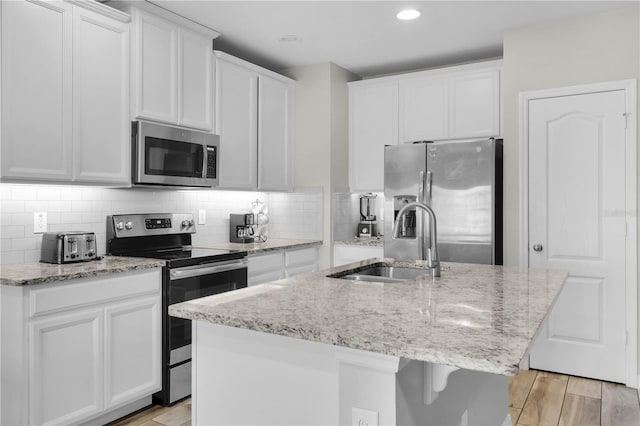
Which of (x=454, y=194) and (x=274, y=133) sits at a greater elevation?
(x=274, y=133)

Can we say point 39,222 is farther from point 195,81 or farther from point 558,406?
point 558,406

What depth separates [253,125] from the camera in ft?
13.1

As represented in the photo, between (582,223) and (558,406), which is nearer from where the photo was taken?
(558,406)

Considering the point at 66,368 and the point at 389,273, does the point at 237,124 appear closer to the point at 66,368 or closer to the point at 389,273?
the point at 389,273

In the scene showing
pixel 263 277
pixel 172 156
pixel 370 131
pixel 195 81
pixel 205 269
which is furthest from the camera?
pixel 370 131

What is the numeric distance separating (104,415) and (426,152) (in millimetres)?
2851

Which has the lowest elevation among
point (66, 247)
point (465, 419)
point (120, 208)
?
point (465, 419)

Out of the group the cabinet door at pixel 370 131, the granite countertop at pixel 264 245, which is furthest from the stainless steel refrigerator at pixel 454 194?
the granite countertop at pixel 264 245

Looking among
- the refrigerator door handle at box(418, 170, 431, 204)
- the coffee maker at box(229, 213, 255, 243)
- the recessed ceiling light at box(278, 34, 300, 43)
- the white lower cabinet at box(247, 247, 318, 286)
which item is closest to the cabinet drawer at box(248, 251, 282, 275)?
the white lower cabinet at box(247, 247, 318, 286)

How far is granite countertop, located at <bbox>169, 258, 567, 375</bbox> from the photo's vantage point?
3.57 ft

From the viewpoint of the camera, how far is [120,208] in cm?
324

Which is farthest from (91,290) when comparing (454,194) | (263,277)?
(454,194)

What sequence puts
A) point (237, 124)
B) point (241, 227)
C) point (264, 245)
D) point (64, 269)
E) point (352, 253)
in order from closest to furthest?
point (64, 269) < point (237, 124) < point (264, 245) < point (241, 227) < point (352, 253)

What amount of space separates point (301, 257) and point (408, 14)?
2164 mm
